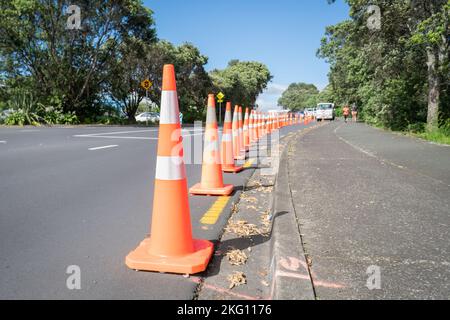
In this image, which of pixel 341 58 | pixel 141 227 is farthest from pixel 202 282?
pixel 341 58

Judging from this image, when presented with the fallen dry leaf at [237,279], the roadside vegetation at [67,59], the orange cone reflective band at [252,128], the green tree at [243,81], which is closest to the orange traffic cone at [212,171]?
the fallen dry leaf at [237,279]

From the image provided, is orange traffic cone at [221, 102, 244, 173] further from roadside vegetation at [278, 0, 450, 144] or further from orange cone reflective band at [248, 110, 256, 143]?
roadside vegetation at [278, 0, 450, 144]

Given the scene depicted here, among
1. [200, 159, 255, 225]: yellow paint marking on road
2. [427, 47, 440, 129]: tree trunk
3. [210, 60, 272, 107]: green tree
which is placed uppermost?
[210, 60, 272, 107]: green tree

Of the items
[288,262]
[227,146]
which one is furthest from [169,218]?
[227,146]

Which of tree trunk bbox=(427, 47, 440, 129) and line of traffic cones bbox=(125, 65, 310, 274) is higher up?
tree trunk bbox=(427, 47, 440, 129)

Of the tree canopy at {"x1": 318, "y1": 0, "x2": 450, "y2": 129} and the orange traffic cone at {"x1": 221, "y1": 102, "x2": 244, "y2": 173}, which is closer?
the orange traffic cone at {"x1": 221, "y1": 102, "x2": 244, "y2": 173}

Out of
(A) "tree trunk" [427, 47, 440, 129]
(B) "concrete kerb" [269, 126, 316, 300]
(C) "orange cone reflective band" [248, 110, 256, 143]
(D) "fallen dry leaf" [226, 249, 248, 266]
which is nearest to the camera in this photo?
(B) "concrete kerb" [269, 126, 316, 300]

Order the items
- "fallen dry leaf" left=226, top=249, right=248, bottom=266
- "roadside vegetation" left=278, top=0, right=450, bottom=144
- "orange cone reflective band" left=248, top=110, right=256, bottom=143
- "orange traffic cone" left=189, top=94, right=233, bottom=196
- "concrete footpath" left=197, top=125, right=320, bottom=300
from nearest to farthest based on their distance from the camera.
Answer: "concrete footpath" left=197, top=125, right=320, bottom=300, "fallen dry leaf" left=226, top=249, right=248, bottom=266, "orange traffic cone" left=189, top=94, right=233, bottom=196, "orange cone reflective band" left=248, top=110, right=256, bottom=143, "roadside vegetation" left=278, top=0, right=450, bottom=144

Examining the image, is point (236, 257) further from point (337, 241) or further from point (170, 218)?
point (337, 241)

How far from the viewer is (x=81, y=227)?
3.65 m

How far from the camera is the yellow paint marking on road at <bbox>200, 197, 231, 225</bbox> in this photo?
159 inches

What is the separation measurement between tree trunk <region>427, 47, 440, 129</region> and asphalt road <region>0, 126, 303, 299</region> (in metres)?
9.94

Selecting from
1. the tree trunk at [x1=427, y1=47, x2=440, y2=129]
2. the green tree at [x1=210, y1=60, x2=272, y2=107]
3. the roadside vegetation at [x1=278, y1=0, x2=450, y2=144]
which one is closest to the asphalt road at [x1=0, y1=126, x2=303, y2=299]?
the roadside vegetation at [x1=278, y1=0, x2=450, y2=144]
